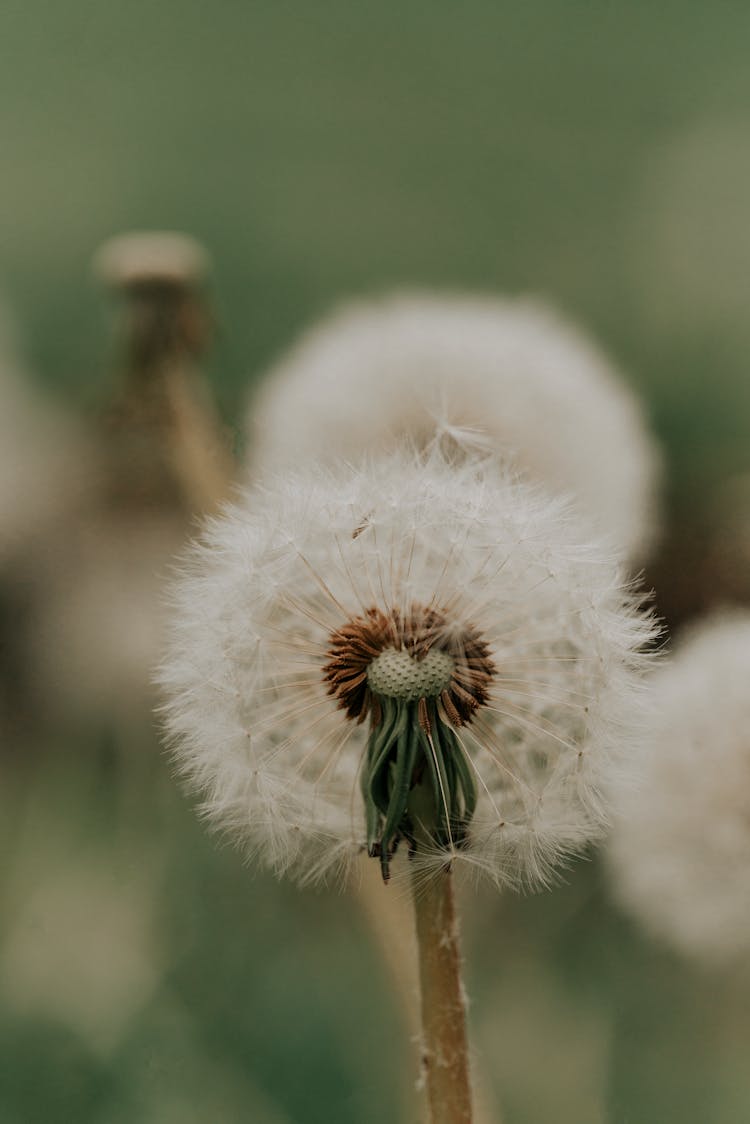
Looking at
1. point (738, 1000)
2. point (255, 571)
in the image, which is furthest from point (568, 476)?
point (738, 1000)

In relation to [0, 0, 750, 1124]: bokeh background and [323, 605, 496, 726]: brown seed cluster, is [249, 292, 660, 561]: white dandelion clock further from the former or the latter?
[323, 605, 496, 726]: brown seed cluster

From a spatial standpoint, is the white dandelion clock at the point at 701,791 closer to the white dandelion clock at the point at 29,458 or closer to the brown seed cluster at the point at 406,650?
the brown seed cluster at the point at 406,650

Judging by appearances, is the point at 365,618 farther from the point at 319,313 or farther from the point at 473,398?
the point at 319,313

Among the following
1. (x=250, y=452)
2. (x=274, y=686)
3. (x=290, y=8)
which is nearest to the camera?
(x=274, y=686)

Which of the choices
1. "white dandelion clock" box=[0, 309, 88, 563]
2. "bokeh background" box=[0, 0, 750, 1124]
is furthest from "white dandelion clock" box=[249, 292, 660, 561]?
"white dandelion clock" box=[0, 309, 88, 563]

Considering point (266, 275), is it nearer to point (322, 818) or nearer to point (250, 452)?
point (250, 452)

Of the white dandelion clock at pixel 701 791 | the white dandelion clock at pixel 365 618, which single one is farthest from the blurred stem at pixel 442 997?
the white dandelion clock at pixel 701 791
